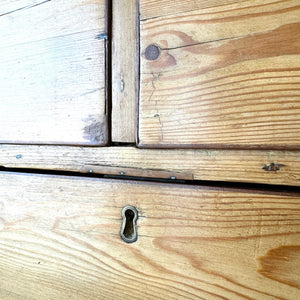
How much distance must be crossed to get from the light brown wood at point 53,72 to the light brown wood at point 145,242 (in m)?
0.09

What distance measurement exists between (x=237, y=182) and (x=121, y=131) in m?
0.19

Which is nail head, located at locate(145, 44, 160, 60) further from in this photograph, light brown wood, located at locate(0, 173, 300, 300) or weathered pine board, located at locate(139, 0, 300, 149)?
light brown wood, located at locate(0, 173, 300, 300)

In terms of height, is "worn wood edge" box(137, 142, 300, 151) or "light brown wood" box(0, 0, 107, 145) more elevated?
"light brown wood" box(0, 0, 107, 145)

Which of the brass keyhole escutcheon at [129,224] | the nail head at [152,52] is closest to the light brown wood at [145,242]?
the brass keyhole escutcheon at [129,224]

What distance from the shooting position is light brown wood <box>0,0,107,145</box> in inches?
17.6

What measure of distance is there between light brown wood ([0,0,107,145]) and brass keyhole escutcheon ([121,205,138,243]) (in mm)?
120

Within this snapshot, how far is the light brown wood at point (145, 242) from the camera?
0.37 m

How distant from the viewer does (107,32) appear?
44 centimetres

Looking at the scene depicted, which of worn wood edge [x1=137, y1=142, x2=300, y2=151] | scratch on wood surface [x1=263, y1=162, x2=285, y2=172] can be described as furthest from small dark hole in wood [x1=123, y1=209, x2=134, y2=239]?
scratch on wood surface [x1=263, y1=162, x2=285, y2=172]

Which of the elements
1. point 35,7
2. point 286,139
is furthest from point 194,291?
point 35,7

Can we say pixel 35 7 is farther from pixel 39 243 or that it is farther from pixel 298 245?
pixel 298 245

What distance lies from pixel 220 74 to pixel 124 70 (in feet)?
0.50

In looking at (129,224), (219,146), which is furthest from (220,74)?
(129,224)

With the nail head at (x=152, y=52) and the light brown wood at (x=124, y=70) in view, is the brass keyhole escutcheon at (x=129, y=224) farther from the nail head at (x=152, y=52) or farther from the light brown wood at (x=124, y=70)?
the nail head at (x=152, y=52)
